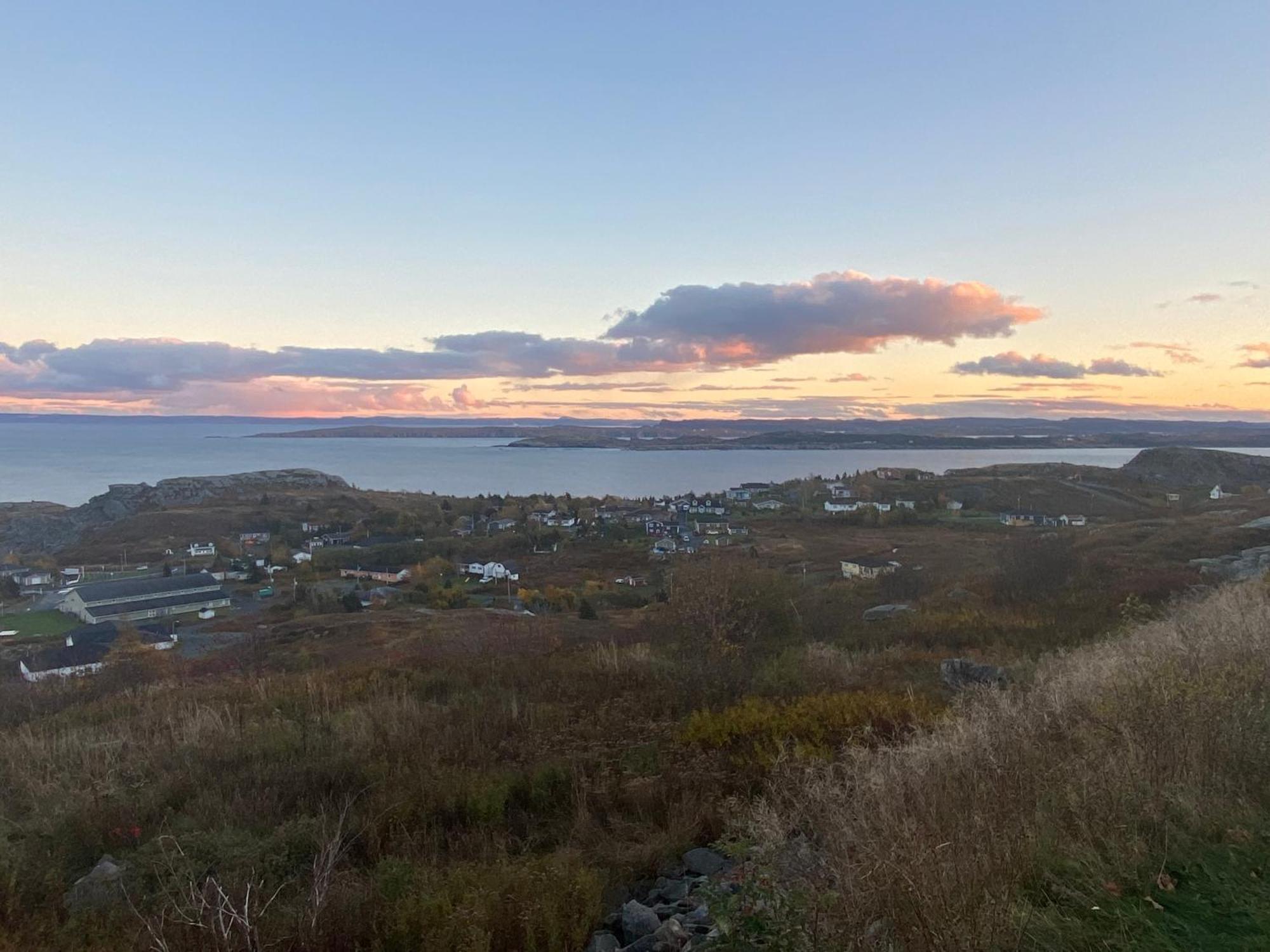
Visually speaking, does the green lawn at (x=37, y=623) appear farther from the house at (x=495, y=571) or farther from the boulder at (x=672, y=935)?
the boulder at (x=672, y=935)

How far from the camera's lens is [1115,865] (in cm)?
312

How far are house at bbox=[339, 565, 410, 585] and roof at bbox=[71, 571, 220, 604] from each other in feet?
29.2

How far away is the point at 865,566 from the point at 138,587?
137 ft

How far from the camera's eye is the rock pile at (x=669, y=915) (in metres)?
3.86

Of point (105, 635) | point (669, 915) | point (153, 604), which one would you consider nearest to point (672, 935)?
point (669, 915)

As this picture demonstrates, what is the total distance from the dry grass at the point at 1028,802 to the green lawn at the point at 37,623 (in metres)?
42.7

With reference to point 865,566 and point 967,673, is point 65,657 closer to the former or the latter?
point 967,673

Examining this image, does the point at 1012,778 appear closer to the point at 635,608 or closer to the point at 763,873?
the point at 763,873

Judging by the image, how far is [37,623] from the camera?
129 ft

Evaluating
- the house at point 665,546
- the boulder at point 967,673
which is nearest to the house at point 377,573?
the house at point 665,546

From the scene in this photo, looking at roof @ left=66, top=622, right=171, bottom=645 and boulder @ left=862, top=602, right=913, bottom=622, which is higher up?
boulder @ left=862, top=602, right=913, bottom=622

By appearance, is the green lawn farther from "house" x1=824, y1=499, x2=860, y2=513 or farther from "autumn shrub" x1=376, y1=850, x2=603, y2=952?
"house" x1=824, y1=499, x2=860, y2=513

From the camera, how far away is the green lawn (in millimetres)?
36406

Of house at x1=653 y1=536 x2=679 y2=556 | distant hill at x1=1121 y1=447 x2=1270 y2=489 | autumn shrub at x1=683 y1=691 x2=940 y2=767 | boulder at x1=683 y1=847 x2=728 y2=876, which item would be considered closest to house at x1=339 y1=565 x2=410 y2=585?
house at x1=653 y1=536 x2=679 y2=556
